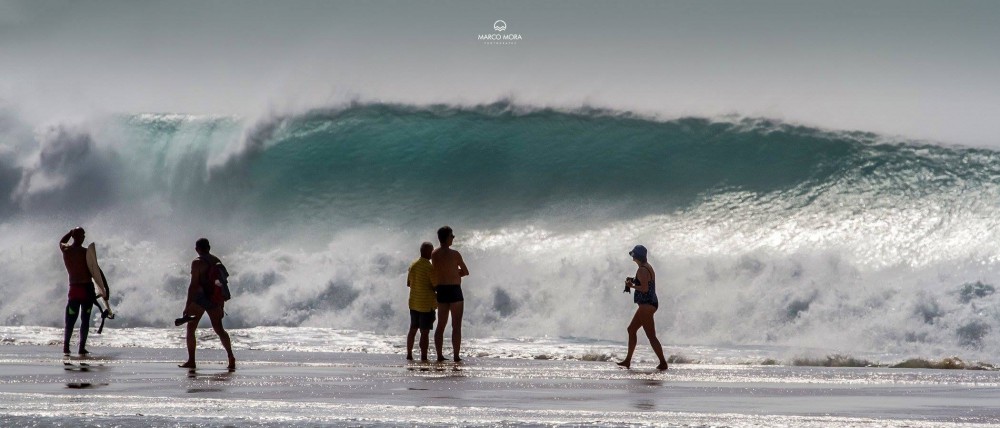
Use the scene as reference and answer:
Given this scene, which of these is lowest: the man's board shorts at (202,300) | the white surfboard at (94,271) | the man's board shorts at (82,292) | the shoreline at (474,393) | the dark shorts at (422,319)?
the shoreline at (474,393)

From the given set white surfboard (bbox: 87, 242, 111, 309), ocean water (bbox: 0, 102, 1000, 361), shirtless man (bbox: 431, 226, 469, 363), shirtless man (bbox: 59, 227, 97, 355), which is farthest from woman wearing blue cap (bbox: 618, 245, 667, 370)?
shirtless man (bbox: 59, 227, 97, 355)

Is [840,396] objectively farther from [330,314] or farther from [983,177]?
[983,177]

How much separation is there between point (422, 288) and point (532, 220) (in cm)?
1196

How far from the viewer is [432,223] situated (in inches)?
1069

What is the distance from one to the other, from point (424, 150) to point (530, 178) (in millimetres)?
3125

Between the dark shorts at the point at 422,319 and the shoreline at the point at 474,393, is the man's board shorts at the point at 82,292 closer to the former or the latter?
the shoreline at the point at 474,393

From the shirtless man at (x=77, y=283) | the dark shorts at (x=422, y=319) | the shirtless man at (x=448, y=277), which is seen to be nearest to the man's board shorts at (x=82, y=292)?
the shirtless man at (x=77, y=283)

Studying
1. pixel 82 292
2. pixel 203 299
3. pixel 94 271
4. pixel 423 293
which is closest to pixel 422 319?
pixel 423 293

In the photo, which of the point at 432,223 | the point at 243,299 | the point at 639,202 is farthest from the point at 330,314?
the point at 639,202

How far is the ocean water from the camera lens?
19641mm

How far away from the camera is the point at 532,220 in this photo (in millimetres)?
26359

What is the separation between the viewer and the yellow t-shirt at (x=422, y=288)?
47.5 feet

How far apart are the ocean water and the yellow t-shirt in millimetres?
4271

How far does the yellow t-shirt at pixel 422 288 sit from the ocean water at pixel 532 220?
4271 mm
